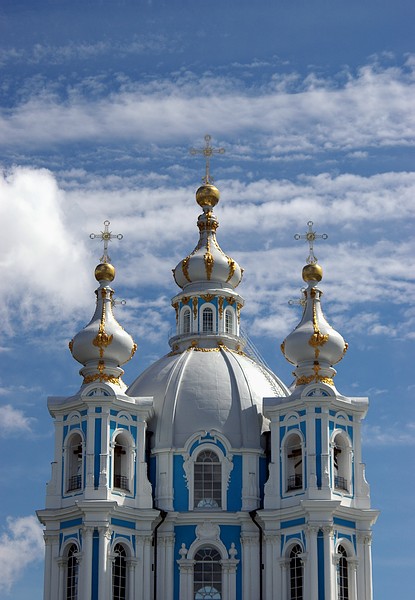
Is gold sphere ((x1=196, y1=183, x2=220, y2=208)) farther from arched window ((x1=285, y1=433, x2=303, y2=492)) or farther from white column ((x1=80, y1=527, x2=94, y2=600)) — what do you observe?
white column ((x1=80, y1=527, x2=94, y2=600))

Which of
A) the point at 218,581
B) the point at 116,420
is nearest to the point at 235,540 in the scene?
the point at 218,581

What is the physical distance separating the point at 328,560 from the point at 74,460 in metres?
9.94

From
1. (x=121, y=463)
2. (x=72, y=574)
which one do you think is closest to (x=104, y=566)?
(x=72, y=574)

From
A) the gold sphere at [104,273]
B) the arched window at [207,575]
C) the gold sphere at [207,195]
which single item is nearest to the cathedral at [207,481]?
the arched window at [207,575]

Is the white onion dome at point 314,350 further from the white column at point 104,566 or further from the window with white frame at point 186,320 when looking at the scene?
the white column at point 104,566

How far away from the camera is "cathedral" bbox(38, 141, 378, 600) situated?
6069cm

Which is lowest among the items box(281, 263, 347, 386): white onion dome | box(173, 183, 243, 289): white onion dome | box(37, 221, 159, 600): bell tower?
box(37, 221, 159, 600): bell tower

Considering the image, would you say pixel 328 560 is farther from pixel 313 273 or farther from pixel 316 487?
pixel 313 273

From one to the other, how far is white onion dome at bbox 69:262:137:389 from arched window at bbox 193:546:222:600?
6.80 metres

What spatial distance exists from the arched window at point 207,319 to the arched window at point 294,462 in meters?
7.04

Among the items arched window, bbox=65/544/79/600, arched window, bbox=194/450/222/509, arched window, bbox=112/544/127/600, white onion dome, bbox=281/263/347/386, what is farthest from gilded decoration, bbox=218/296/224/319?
arched window, bbox=65/544/79/600

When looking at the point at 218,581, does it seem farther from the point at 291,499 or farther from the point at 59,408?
the point at 59,408

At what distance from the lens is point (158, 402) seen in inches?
2549

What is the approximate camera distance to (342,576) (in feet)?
Result: 199
